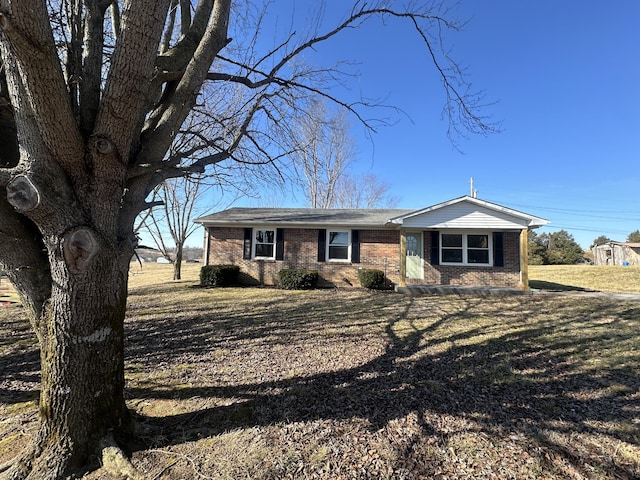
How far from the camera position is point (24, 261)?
2.45 meters

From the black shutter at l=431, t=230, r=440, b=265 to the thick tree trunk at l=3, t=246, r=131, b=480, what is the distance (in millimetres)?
12810

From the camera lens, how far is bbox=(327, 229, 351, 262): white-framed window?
13.8 meters

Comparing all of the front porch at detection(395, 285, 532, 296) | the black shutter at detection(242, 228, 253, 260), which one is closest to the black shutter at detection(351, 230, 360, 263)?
the front porch at detection(395, 285, 532, 296)

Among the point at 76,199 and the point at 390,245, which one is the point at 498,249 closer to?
the point at 390,245

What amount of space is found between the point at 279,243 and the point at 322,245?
6.38 feet

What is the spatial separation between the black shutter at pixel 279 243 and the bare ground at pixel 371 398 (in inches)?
283

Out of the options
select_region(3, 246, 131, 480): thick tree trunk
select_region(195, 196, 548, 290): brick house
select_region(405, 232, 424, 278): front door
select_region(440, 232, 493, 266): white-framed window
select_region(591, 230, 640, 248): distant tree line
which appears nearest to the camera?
select_region(3, 246, 131, 480): thick tree trunk

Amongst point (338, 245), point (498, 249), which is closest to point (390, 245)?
point (338, 245)

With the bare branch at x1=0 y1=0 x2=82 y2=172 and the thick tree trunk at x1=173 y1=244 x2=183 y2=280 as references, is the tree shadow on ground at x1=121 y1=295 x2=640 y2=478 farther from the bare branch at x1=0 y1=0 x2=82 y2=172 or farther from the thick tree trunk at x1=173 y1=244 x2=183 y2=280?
the thick tree trunk at x1=173 y1=244 x2=183 y2=280

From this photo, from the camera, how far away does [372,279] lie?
12.7 m

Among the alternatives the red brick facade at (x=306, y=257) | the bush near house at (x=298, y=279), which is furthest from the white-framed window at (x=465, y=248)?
the bush near house at (x=298, y=279)

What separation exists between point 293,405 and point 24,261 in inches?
106

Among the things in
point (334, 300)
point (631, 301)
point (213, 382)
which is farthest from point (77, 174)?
point (631, 301)

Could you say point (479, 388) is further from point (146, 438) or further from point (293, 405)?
point (146, 438)
